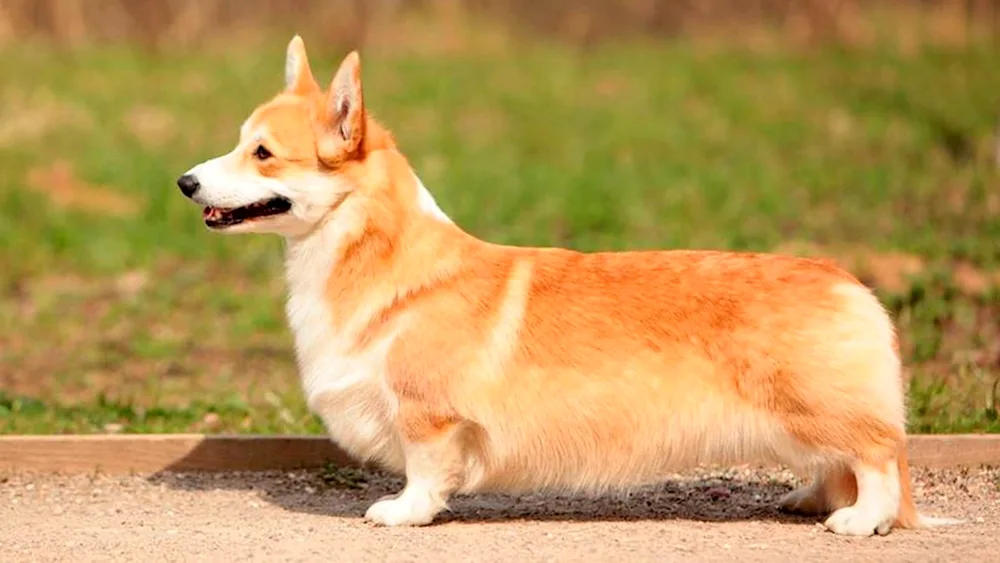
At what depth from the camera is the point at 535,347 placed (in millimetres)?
5840

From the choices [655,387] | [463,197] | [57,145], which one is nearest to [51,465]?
[655,387]

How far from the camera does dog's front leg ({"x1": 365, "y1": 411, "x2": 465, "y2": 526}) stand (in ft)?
19.0

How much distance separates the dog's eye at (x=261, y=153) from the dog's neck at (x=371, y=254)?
1.02ft

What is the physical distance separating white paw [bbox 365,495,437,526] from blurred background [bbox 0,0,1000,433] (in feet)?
5.81

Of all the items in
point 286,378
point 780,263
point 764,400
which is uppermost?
point 780,263

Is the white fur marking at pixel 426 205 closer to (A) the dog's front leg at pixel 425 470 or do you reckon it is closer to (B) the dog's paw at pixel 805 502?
(A) the dog's front leg at pixel 425 470

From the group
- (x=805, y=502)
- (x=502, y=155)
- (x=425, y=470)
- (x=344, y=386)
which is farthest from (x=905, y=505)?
(x=502, y=155)

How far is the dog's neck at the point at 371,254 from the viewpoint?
5953mm

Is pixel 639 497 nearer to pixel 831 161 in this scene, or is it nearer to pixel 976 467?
pixel 976 467

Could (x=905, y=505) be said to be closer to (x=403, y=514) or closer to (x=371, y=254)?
(x=403, y=514)

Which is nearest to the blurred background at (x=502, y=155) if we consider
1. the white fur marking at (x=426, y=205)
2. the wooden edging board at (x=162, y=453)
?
the wooden edging board at (x=162, y=453)

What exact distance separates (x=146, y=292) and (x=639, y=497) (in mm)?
5063

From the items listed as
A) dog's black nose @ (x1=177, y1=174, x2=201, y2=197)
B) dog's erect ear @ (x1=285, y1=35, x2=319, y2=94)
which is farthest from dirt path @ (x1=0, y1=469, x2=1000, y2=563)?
dog's erect ear @ (x1=285, y1=35, x2=319, y2=94)

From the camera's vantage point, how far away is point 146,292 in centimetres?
1071
